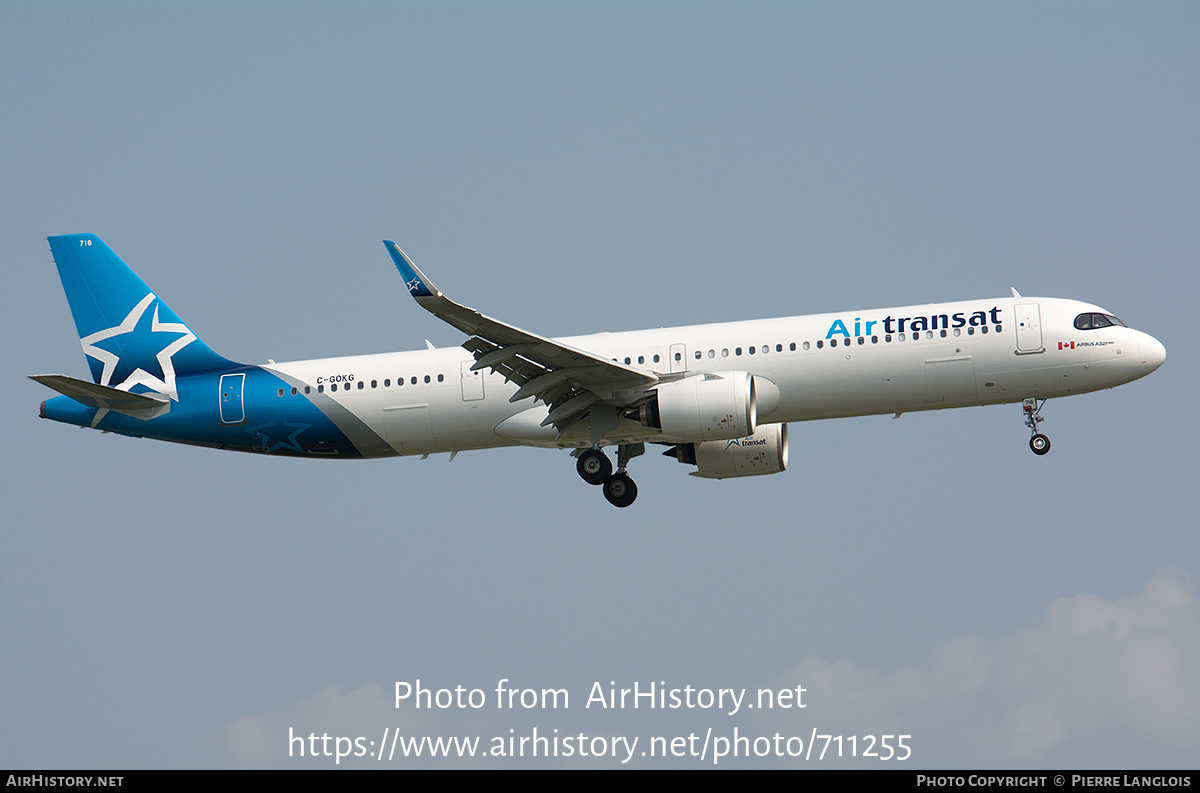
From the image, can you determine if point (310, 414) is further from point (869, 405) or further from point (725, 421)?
point (869, 405)

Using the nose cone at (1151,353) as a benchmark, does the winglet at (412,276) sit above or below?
above

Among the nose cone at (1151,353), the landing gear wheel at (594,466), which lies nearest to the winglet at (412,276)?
the landing gear wheel at (594,466)

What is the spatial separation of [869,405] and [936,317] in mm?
2892

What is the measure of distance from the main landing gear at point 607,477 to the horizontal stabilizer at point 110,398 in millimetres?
12119

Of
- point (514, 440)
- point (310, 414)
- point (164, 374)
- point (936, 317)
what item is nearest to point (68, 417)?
point (164, 374)

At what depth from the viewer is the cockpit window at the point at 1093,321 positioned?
33.2 metres

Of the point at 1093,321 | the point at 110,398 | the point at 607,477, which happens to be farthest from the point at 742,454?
the point at 110,398

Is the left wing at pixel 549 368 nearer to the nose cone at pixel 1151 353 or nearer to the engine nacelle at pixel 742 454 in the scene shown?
the engine nacelle at pixel 742 454

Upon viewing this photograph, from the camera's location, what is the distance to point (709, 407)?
1264 inches

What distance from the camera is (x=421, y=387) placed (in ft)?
116

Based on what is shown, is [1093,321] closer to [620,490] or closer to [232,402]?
[620,490]

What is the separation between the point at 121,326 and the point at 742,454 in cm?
1919

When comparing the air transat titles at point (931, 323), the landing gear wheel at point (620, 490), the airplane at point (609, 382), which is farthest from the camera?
the landing gear wheel at point (620, 490)

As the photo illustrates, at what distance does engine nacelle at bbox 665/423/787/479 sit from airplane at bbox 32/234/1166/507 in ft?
0.20
